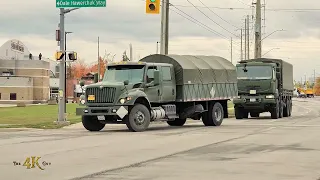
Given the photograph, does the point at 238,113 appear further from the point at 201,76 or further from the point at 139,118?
the point at 139,118

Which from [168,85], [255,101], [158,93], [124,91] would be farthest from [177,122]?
[255,101]

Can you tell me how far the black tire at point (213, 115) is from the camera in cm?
2594

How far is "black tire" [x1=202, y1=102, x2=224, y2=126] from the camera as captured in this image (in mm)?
25938

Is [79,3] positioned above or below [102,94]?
above

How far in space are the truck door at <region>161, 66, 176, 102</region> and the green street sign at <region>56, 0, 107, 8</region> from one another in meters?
5.56

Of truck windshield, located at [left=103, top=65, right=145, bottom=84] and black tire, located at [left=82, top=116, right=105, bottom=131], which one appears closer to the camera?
truck windshield, located at [left=103, top=65, right=145, bottom=84]

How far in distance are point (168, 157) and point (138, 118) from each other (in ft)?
29.5

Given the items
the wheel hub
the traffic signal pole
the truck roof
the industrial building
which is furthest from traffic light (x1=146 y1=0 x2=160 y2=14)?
the industrial building

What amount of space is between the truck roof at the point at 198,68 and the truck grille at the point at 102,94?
12.1ft

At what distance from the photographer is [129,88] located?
21953 mm

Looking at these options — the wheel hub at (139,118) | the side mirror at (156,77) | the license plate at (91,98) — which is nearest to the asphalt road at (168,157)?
the wheel hub at (139,118)

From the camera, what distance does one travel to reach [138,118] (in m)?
21.9

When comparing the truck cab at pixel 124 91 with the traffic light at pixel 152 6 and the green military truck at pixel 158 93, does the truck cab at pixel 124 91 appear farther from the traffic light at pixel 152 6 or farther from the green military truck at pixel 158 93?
the traffic light at pixel 152 6

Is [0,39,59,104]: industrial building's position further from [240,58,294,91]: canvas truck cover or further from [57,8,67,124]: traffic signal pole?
[57,8,67,124]: traffic signal pole
